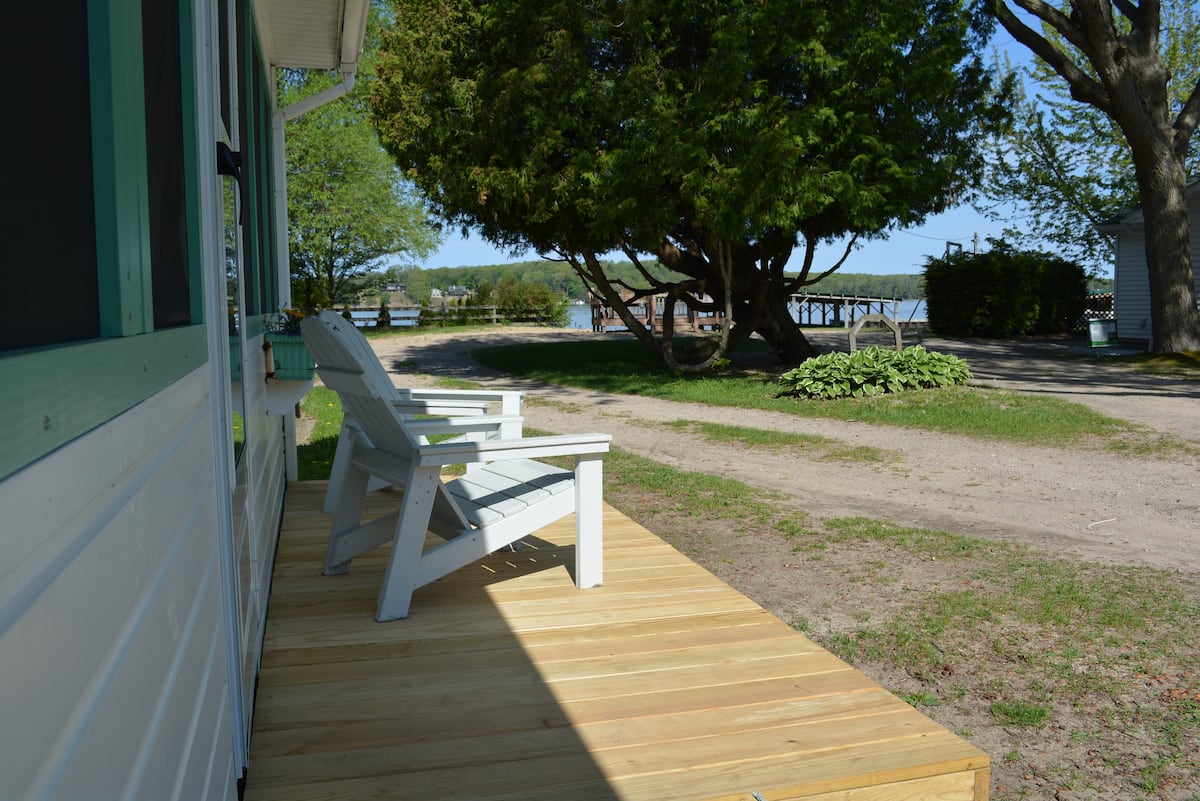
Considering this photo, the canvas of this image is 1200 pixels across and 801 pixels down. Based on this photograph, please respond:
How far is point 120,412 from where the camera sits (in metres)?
1.02

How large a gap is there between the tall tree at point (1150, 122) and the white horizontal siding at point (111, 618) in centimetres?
1798

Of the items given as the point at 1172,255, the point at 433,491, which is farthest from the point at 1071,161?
the point at 433,491

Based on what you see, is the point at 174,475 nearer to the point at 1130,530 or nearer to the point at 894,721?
the point at 894,721

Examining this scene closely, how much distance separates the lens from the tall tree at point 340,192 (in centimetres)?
3128

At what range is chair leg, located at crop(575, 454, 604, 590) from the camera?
3.92 m

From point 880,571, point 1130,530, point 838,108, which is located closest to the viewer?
point 880,571

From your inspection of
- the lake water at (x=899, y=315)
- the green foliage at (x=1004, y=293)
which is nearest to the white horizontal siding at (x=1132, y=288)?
the green foliage at (x=1004, y=293)

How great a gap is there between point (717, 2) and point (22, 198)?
15.4 m

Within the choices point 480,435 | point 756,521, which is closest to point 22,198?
point 480,435

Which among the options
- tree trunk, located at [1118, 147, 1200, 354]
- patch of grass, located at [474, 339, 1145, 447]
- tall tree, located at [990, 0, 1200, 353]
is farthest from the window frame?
tree trunk, located at [1118, 147, 1200, 354]

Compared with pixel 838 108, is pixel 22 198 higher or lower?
lower

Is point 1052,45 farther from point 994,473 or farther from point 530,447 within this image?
point 530,447

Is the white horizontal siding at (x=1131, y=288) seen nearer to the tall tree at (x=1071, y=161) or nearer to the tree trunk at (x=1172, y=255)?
the tree trunk at (x=1172, y=255)

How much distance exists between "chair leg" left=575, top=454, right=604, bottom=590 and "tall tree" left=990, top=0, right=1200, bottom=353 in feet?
51.6
